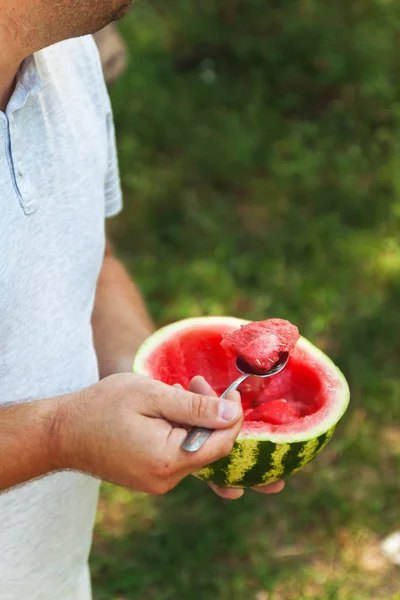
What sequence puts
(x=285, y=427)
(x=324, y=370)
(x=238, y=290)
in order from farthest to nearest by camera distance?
1. (x=238, y=290)
2. (x=324, y=370)
3. (x=285, y=427)

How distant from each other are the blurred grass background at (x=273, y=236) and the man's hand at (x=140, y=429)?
1.57 metres

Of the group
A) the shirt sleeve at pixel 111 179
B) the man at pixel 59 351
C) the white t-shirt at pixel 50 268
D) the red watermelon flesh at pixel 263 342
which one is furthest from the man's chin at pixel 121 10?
the red watermelon flesh at pixel 263 342

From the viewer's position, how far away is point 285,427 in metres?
1.65

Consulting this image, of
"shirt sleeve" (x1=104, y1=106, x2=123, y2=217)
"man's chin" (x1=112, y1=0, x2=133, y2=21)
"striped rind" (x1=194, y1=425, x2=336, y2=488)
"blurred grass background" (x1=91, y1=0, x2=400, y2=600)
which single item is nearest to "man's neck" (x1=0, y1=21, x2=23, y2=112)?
"man's chin" (x1=112, y1=0, x2=133, y2=21)

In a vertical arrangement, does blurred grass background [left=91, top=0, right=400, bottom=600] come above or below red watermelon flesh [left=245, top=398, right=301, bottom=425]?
below

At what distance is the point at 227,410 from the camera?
1.35 meters

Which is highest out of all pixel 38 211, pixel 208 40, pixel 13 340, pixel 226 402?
pixel 38 211

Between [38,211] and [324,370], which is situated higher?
[38,211]

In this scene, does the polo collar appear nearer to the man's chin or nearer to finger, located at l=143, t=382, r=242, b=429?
the man's chin

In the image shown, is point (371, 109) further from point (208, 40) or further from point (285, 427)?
point (285, 427)

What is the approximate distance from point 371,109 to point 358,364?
221 centimetres

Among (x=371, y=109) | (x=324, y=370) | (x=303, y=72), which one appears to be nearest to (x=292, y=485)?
(x=324, y=370)

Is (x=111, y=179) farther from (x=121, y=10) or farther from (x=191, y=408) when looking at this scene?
(x=191, y=408)

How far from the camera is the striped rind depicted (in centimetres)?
161
